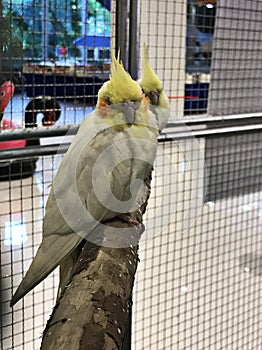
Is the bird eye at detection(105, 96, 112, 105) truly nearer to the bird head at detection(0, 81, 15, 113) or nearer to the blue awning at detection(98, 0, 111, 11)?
the bird head at detection(0, 81, 15, 113)

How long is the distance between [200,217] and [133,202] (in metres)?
1.28

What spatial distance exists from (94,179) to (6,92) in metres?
0.37

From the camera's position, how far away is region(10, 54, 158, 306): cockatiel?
2.93 ft

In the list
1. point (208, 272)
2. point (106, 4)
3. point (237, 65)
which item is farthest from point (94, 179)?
point (208, 272)

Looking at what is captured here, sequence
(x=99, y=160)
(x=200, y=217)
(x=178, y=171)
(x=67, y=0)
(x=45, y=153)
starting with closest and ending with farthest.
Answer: (x=99, y=160), (x=45, y=153), (x=67, y=0), (x=178, y=171), (x=200, y=217)

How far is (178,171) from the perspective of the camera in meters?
1.67

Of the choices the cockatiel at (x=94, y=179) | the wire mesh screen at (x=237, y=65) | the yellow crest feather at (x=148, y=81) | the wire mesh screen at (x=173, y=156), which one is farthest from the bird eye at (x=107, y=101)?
the wire mesh screen at (x=237, y=65)

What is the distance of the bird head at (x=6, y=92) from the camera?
112 cm

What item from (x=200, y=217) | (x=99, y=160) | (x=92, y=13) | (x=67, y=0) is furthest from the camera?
(x=200, y=217)

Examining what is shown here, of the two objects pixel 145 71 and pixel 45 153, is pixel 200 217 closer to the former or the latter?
pixel 145 71

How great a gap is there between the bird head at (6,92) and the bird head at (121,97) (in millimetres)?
256

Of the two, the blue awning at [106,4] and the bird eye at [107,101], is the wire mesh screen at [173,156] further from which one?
the bird eye at [107,101]

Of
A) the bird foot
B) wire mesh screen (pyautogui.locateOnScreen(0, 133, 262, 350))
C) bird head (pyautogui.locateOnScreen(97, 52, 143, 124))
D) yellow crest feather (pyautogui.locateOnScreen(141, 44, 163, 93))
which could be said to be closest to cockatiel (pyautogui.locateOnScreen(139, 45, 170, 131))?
yellow crest feather (pyautogui.locateOnScreen(141, 44, 163, 93))

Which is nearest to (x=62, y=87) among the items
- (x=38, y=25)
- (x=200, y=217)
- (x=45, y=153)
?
(x=38, y=25)
